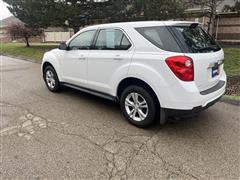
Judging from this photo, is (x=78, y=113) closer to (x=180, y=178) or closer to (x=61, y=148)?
(x=61, y=148)

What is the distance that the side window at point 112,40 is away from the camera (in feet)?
11.7

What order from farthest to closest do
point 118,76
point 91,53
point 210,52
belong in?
1. point 91,53
2. point 118,76
3. point 210,52

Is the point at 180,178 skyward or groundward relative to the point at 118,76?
groundward

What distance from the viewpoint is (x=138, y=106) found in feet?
11.5

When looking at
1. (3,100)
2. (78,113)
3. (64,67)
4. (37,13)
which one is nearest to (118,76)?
(78,113)

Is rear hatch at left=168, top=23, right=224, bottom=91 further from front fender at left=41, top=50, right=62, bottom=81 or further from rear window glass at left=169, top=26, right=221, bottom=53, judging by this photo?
front fender at left=41, top=50, right=62, bottom=81

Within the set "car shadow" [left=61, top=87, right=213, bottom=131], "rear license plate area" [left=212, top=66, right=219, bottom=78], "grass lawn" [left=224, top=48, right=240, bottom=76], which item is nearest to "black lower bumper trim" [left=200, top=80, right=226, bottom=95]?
"rear license plate area" [left=212, top=66, right=219, bottom=78]

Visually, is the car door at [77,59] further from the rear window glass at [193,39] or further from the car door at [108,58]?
the rear window glass at [193,39]

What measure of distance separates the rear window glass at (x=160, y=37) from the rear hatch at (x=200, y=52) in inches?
2.8

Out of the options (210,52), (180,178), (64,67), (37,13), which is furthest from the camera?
(37,13)

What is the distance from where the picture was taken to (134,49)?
3371 millimetres

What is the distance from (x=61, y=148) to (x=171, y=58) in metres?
2.01

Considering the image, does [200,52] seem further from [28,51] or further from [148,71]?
[28,51]

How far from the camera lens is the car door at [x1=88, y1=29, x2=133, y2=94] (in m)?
3.51
